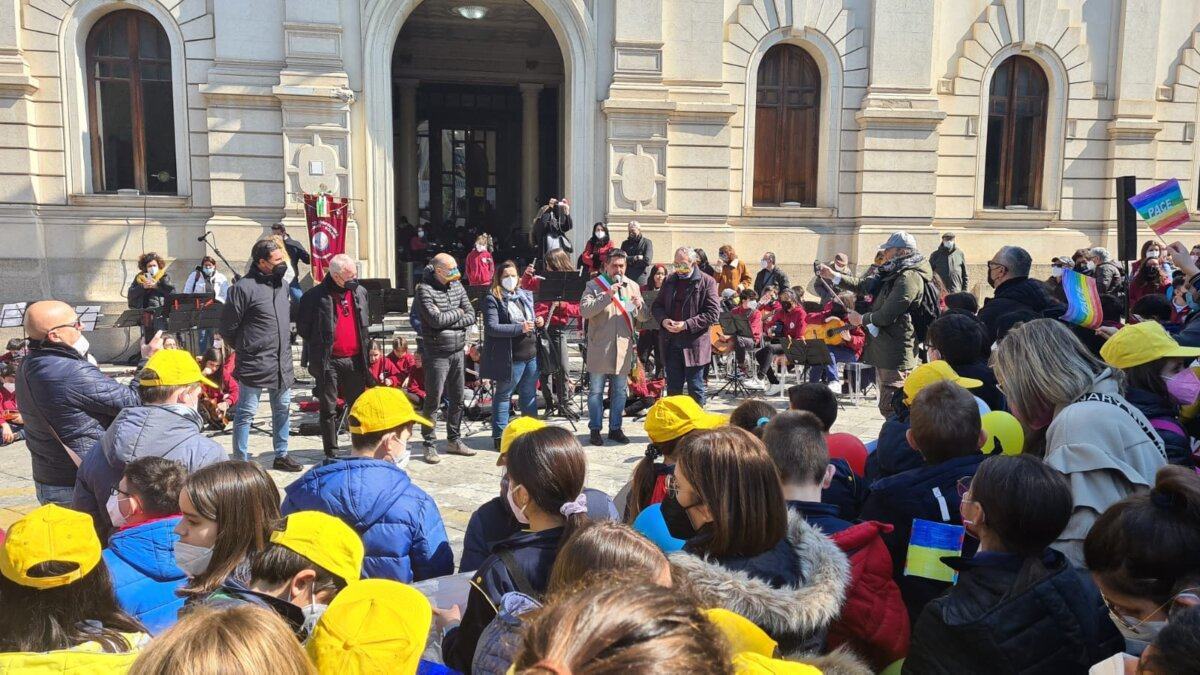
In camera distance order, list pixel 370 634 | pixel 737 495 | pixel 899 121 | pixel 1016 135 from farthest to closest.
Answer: pixel 1016 135 < pixel 899 121 < pixel 737 495 < pixel 370 634

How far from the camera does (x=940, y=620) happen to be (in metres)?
2.39

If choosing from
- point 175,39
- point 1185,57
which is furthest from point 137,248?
point 1185,57

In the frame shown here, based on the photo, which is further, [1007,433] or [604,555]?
[1007,433]

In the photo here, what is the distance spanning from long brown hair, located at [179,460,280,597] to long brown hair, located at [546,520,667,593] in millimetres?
1103

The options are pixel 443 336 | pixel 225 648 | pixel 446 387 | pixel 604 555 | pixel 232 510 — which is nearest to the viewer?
pixel 225 648

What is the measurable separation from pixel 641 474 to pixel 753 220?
13.3 m

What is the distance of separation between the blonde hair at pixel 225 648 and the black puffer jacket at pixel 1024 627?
1663 mm

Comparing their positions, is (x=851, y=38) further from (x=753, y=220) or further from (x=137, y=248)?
(x=137, y=248)

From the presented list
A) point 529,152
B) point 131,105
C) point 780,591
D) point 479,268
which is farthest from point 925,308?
point 529,152

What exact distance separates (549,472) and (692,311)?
569 cm

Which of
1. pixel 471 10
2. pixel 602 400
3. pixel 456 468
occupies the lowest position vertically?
pixel 456 468

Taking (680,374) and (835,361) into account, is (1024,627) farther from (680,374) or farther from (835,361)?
(835,361)

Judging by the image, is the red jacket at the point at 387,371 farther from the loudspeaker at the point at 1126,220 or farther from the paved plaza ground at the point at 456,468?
the loudspeaker at the point at 1126,220

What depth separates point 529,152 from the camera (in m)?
20.9
